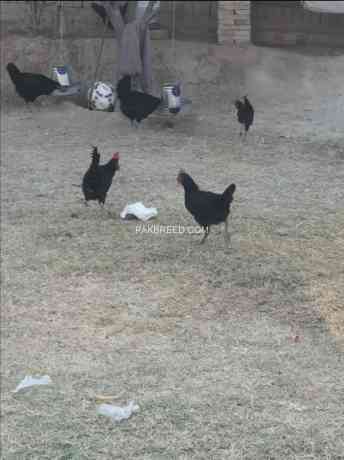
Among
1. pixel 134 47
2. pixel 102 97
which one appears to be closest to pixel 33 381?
pixel 102 97

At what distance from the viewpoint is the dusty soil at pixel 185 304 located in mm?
4172

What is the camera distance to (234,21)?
11.7 m

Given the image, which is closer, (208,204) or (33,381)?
(33,381)

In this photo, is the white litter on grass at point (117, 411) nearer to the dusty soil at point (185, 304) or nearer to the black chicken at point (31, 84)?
the dusty soil at point (185, 304)

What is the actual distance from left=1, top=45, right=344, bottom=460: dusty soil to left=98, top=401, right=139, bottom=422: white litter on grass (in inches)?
1.5

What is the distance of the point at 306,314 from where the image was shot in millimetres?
5316

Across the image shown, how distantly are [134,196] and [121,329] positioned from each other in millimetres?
2400

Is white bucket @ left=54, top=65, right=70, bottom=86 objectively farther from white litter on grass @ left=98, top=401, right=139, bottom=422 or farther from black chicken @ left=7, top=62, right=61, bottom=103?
Answer: white litter on grass @ left=98, top=401, right=139, bottom=422

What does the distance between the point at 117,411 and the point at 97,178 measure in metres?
2.85

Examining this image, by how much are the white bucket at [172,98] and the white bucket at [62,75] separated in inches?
55.3

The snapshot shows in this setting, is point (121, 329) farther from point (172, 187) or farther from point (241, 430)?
point (172, 187)

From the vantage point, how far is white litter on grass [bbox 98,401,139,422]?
4.30 m

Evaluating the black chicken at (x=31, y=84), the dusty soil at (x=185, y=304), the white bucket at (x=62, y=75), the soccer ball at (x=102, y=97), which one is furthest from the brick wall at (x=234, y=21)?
the dusty soil at (x=185, y=304)

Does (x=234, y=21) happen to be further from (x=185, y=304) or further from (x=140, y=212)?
(x=185, y=304)
